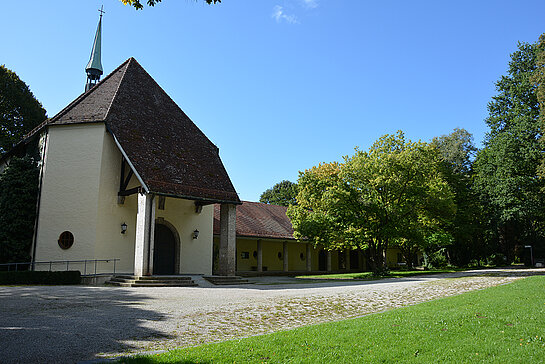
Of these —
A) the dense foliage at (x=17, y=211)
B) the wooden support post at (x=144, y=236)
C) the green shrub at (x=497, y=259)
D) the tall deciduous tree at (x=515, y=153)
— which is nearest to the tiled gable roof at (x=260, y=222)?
the wooden support post at (x=144, y=236)

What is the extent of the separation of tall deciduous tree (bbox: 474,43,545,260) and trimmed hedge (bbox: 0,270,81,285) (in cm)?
3318

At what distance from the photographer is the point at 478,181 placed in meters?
36.8

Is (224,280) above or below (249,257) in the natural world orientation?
below

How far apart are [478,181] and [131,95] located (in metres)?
31.7

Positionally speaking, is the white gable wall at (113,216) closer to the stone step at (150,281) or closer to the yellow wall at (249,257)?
the stone step at (150,281)

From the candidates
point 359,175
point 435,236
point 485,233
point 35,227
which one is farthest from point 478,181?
point 35,227

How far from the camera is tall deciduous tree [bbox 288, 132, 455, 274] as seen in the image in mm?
22938

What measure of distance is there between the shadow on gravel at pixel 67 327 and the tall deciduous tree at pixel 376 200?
15.3 m

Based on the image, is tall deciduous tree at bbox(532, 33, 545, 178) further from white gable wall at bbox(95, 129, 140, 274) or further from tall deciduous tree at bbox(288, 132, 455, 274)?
white gable wall at bbox(95, 129, 140, 274)

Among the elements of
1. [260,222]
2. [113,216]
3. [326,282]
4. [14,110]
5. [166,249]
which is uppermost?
[14,110]

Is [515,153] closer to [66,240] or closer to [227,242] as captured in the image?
[227,242]

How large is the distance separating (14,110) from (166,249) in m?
18.1

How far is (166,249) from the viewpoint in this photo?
20.5 metres

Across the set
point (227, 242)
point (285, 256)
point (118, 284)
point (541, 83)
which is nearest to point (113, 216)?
point (118, 284)
